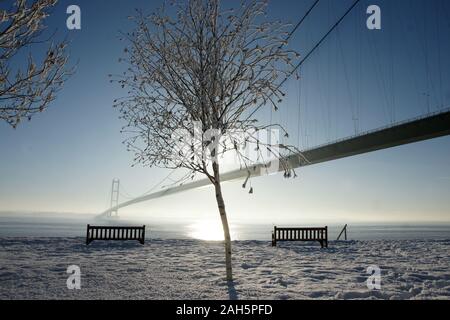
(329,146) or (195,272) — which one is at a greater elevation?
(329,146)

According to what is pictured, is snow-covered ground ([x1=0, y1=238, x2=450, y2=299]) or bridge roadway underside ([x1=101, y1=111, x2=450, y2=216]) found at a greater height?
bridge roadway underside ([x1=101, y1=111, x2=450, y2=216])

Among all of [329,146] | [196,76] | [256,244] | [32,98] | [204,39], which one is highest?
[329,146]

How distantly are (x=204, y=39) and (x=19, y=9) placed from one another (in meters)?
2.93

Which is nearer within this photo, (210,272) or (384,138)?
(210,272)

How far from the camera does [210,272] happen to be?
661cm

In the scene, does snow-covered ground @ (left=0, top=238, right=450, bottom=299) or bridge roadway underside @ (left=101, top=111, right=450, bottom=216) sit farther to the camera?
bridge roadway underside @ (left=101, top=111, right=450, bottom=216)

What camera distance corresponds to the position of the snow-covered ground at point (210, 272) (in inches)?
196

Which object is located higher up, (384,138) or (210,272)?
(384,138)

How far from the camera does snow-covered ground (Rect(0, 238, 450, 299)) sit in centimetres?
499

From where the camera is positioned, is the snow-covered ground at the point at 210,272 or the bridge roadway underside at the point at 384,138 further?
the bridge roadway underside at the point at 384,138

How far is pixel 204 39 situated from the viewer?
6.06m

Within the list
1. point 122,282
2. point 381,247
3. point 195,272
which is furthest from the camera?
point 381,247

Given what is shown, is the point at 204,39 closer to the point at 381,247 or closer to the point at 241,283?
the point at 241,283
